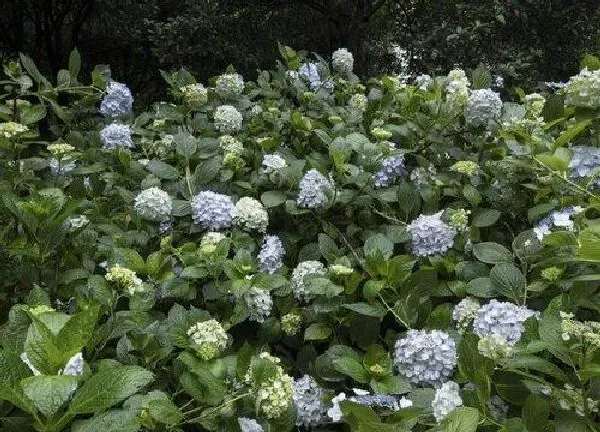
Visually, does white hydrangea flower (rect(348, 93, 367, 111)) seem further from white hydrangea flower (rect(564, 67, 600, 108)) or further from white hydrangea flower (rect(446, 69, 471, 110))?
white hydrangea flower (rect(564, 67, 600, 108))

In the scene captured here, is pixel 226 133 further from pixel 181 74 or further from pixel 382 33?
pixel 382 33

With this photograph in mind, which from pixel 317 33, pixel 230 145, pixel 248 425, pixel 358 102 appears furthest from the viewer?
pixel 317 33

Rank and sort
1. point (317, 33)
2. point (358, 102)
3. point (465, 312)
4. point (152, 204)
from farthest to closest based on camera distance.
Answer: point (317, 33), point (358, 102), point (152, 204), point (465, 312)

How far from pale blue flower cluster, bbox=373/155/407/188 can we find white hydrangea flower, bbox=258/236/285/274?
34 centimetres

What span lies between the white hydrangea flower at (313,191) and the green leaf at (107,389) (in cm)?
76

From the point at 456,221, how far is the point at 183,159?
30.9 inches

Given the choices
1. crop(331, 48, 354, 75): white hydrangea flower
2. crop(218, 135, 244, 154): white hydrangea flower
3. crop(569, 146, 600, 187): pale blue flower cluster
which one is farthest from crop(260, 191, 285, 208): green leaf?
crop(331, 48, 354, 75): white hydrangea flower

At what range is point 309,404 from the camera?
133cm

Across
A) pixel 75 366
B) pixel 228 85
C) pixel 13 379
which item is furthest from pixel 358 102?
pixel 13 379

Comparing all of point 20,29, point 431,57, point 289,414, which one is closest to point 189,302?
point 289,414

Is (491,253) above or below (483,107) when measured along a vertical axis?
below

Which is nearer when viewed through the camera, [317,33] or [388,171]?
[388,171]

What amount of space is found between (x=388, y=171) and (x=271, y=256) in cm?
43

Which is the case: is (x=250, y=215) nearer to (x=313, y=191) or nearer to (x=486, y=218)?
(x=313, y=191)
